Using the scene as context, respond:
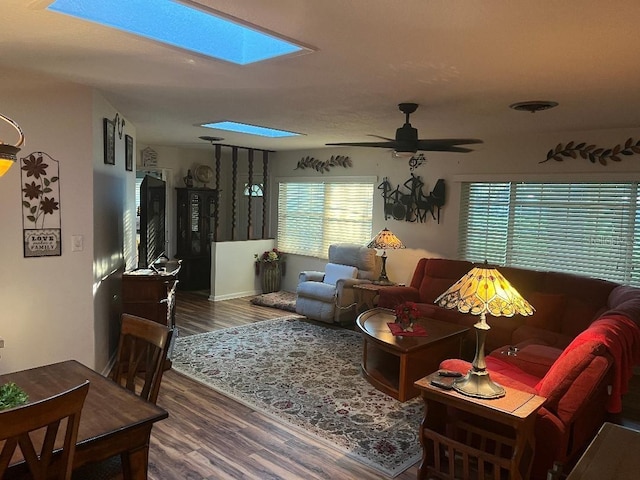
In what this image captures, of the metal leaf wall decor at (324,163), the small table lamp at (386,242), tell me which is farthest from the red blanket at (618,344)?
the metal leaf wall decor at (324,163)

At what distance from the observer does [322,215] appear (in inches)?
291

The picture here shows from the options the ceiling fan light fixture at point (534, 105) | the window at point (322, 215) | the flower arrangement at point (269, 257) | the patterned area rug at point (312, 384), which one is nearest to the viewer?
the patterned area rug at point (312, 384)

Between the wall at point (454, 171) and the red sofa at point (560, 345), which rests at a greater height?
the wall at point (454, 171)

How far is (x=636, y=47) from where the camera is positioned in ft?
7.21

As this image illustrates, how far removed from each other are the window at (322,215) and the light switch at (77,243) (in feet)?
13.5

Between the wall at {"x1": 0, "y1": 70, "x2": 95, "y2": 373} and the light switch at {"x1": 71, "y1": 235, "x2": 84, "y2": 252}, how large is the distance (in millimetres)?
23

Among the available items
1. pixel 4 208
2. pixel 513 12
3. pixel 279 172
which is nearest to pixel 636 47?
pixel 513 12

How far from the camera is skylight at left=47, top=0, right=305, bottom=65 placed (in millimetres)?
2088

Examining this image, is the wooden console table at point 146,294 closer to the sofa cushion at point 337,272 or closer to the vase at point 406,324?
the vase at point 406,324

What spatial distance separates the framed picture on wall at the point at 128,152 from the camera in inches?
196

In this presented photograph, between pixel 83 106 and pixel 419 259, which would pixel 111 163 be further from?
pixel 419 259

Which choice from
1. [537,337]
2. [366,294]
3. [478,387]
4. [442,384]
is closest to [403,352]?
[442,384]

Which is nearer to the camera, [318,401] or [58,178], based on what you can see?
[58,178]

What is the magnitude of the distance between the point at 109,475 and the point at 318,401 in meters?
2.10
